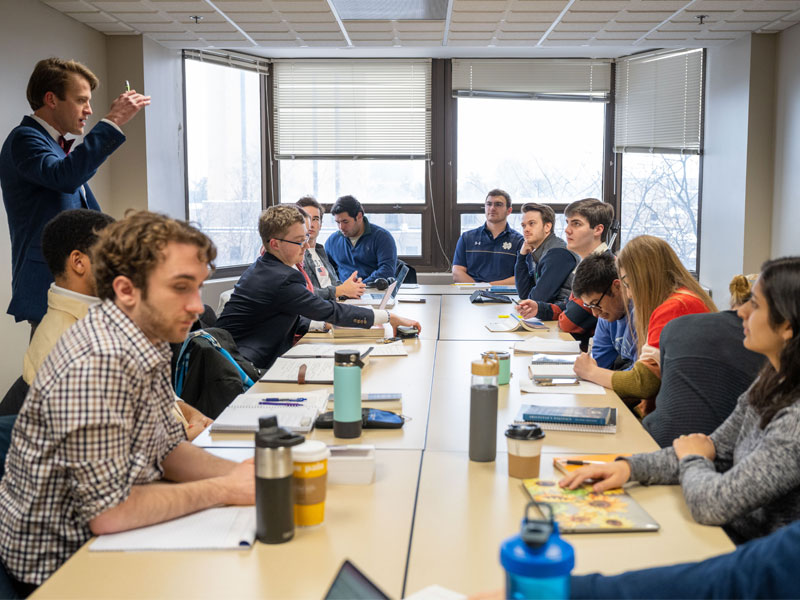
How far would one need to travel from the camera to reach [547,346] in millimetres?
3365

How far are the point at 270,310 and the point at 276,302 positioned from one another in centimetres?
7

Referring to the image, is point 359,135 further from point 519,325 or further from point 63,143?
point 63,143

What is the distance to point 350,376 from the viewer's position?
6.36ft

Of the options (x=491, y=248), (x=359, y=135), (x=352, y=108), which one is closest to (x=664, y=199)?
(x=491, y=248)

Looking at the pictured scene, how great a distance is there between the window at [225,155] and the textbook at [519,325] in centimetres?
351

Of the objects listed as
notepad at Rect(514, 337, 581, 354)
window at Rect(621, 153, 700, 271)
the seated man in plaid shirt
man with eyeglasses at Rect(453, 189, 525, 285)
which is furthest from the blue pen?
window at Rect(621, 153, 700, 271)

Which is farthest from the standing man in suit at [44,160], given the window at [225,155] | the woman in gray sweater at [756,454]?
the window at [225,155]

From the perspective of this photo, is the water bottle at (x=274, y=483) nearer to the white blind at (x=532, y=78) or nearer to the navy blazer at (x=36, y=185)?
the navy blazer at (x=36, y=185)

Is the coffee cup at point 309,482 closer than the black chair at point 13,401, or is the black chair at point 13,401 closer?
the coffee cup at point 309,482

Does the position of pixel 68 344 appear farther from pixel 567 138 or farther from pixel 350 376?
pixel 567 138

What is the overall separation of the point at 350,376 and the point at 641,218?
601 cm

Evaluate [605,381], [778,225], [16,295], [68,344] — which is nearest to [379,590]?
[68,344]

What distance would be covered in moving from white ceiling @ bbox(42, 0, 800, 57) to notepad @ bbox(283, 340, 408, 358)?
266 cm

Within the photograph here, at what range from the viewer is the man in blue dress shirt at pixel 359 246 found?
616 centimetres
